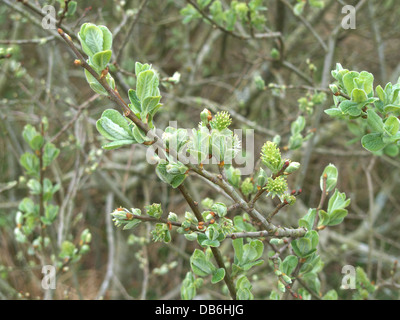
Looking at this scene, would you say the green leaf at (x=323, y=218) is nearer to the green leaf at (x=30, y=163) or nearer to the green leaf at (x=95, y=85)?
the green leaf at (x=95, y=85)

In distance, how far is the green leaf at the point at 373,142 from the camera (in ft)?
3.07

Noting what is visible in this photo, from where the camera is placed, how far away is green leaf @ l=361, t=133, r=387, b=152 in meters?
0.93

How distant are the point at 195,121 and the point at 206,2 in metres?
1.80

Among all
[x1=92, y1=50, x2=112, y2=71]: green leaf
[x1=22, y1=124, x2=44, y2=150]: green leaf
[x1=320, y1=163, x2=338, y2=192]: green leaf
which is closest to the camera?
[x1=92, y1=50, x2=112, y2=71]: green leaf

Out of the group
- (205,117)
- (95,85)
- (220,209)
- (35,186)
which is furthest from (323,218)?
(35,186)

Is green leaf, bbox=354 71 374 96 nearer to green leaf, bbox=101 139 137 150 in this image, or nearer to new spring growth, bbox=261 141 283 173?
new spring growth, bbox=261 141 283 173

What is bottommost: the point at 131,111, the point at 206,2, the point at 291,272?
the point at 291,272

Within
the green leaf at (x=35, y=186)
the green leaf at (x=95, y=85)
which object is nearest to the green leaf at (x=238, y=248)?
the green leaf at (x=95, y=85)

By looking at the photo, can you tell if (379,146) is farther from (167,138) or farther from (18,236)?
(18,236)

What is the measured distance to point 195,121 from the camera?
348 cm

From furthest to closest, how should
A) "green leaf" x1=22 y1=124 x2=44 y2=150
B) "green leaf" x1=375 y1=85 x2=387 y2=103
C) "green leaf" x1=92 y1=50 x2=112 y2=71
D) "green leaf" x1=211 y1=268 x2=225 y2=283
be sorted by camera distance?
"green leaf" x1=22 y1=124 x2=44 y2=150 → "green leaf" x1=211 y1=268 x2=225 y2=283 → "green leaf" x1=375 y1=85 x2=387 y2=103 → "green leaf" x1=92 y1=50 x2=112 y2=71

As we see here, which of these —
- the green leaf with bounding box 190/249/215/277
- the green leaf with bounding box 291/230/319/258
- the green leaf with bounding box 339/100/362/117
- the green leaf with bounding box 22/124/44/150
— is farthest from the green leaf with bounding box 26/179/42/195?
the green leaf with bounding box 339/100/362/117

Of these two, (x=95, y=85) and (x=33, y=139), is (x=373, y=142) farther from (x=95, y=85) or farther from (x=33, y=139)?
(x=33, y=139)
